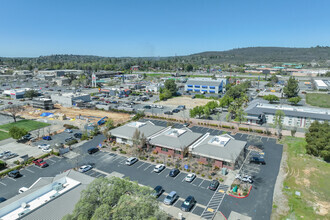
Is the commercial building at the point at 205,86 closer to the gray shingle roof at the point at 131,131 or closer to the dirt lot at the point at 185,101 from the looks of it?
the dirt lot at the point at 185,101

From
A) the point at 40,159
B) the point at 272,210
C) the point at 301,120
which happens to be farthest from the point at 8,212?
the point at 301,120

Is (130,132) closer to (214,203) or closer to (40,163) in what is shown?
(40,163)

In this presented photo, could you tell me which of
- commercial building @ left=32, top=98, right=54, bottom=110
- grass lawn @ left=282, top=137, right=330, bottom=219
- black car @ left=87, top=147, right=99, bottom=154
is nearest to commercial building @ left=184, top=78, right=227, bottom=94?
commercial building @ left=32, top=98, right=54, bottom=110

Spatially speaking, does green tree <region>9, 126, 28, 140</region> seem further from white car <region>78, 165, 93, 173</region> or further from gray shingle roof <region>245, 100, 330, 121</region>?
gray shingle roof <region>245, 100, 330, 121</region>

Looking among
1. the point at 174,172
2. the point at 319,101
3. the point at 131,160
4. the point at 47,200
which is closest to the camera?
the point at 47,200

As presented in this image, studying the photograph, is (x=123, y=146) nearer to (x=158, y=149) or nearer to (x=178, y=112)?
(x=158, y=149)

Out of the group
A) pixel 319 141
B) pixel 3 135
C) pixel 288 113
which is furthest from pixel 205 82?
pixel 3 135

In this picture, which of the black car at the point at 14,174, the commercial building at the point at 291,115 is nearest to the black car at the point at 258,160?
the commercial building at the point at 291,115
